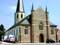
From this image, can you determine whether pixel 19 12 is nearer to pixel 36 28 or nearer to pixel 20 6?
pixel 20 6

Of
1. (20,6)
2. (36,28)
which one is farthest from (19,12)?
(36,28)

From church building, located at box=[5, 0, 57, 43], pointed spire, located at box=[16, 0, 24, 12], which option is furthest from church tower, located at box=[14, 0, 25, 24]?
church building, located at box=[5, 0, 57, 43]

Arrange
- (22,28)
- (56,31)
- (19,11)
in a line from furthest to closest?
1. (19,11)
2. (56,31)
3. (22,28)

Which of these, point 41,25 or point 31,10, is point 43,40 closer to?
point 41,25

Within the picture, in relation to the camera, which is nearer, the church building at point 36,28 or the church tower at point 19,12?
the church building at point 36,28

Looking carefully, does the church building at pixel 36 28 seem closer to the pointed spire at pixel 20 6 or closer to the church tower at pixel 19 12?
the pointed spire at pixel 20 6

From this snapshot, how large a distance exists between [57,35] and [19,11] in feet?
45.5

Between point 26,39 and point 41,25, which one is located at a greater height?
point 41,25

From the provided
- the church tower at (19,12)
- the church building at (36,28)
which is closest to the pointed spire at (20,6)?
the church tower at (19,12)

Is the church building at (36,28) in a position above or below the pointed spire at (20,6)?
below

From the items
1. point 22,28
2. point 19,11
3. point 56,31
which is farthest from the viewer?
point 19,11

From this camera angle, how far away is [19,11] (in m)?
50.7

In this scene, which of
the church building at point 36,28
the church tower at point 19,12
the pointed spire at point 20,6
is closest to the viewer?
the church building at point 36,28

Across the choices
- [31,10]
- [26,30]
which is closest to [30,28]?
[26,30]
